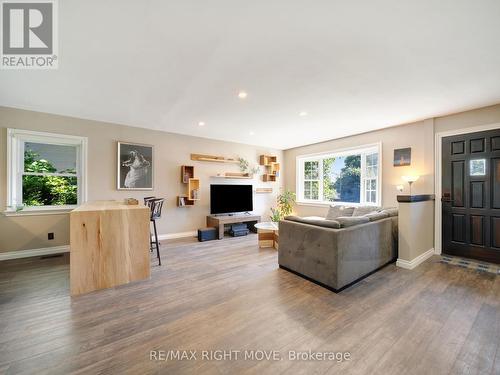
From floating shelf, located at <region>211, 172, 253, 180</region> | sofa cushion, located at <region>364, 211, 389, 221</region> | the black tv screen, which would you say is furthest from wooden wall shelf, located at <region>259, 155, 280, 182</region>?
sofa cushion, located at <region>364, 211, 389, 221</region>

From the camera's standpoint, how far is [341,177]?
17.9ft

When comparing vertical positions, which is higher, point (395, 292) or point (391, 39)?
point (391, 39)

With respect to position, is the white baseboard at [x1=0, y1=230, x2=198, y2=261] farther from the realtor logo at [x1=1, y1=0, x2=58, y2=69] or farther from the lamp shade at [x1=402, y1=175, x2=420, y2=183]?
the lamp shade at [x1=402, y1=175, x2=420, y2=183]

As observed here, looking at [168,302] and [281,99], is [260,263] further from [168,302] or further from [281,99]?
[281,99]

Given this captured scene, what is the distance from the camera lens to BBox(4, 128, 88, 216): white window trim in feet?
11.0

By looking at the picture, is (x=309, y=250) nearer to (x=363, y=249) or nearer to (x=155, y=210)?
(x=363, y=249)

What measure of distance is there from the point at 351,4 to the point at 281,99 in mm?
1571

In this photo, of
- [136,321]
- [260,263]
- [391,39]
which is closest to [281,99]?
[391,39]

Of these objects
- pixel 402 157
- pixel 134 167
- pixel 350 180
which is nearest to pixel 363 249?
pixel 402 157

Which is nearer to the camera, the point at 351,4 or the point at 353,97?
the point at 351,4

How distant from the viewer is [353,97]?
9.60ft

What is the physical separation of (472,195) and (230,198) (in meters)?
4.56

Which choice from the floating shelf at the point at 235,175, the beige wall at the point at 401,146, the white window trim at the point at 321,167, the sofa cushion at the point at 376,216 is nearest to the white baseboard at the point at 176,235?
the floating shelf at the point at 235,175

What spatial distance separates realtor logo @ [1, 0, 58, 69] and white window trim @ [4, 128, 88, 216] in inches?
63.7
